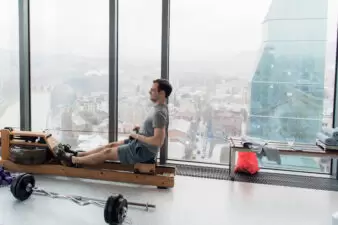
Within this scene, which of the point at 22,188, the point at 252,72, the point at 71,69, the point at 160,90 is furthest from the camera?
the point at 71,69

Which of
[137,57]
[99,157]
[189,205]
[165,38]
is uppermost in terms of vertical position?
[165,38]

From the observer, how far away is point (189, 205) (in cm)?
288

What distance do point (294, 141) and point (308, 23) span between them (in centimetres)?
154

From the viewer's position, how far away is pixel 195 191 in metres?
3.27

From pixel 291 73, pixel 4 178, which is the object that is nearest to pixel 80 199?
pixel 4 178

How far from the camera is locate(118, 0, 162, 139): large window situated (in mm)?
4109

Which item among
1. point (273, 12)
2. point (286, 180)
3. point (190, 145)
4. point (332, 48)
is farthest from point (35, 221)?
point (332, 48)

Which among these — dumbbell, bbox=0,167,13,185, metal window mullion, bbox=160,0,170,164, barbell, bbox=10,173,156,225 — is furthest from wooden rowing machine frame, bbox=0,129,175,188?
metal window mullion, bbox=160,0,170,164

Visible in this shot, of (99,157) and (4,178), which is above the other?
(99,157)

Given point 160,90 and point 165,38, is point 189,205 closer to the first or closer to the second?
point 160,90

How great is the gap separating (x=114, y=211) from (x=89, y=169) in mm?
1227

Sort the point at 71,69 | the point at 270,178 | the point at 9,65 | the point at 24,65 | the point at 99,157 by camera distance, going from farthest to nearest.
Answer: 1. the point at 9,65
2. the point at 24,65
3. the point at 71,69
4. the point at 270,178
5. the point at 99,157

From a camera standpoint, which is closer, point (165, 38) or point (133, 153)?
point (133, 153)

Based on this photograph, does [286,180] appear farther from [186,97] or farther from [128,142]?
[128,142]
